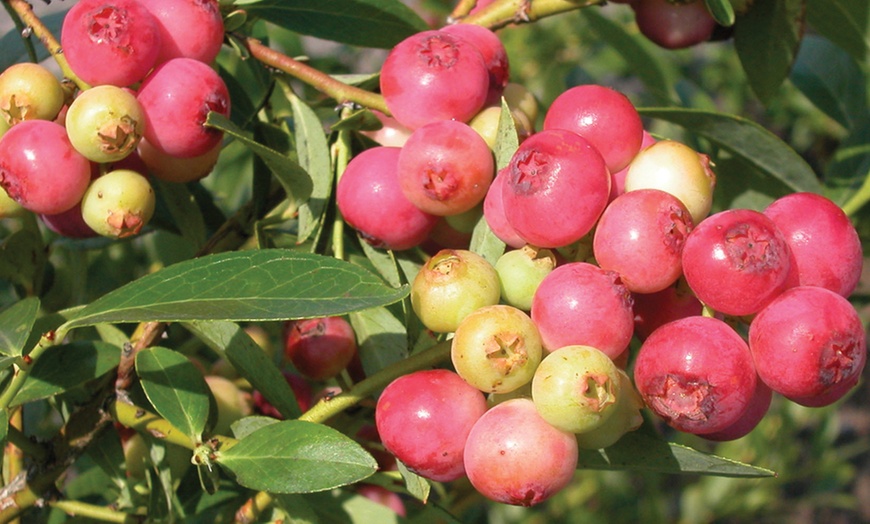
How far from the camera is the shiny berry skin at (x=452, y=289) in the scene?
795 millimetres

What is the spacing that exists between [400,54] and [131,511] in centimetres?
→ 60

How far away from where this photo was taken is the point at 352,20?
1139mm

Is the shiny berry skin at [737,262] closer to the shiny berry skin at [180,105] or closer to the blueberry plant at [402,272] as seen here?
the blueberry plant at [402,272]

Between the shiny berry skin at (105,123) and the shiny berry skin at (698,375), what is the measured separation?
0.50 meters

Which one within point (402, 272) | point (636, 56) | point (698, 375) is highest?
point (698, 375)

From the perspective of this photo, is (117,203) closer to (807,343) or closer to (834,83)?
(807,343)

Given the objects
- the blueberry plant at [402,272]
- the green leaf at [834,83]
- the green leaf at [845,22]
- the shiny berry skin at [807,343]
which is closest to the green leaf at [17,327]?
the blueberry plant at [402,272]

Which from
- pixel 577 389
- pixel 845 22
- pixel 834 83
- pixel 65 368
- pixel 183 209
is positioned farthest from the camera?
pixel 834 83

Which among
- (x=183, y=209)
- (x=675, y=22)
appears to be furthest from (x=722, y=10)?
(x=183, y=209)

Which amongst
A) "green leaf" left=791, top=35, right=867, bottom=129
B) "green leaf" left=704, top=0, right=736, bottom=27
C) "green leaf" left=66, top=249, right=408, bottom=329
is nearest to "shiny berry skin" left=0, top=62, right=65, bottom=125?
"green leaf" left=66, top=249, right=408, bottom=329

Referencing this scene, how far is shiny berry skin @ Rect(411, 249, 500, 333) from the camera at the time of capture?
795 millimetres

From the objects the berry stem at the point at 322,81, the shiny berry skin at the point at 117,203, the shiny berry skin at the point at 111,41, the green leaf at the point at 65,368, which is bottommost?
the green leaf at the point at 65,368

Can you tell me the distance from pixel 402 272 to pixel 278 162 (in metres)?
0.18

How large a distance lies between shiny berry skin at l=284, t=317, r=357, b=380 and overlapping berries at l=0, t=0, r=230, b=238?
0.71 feet
